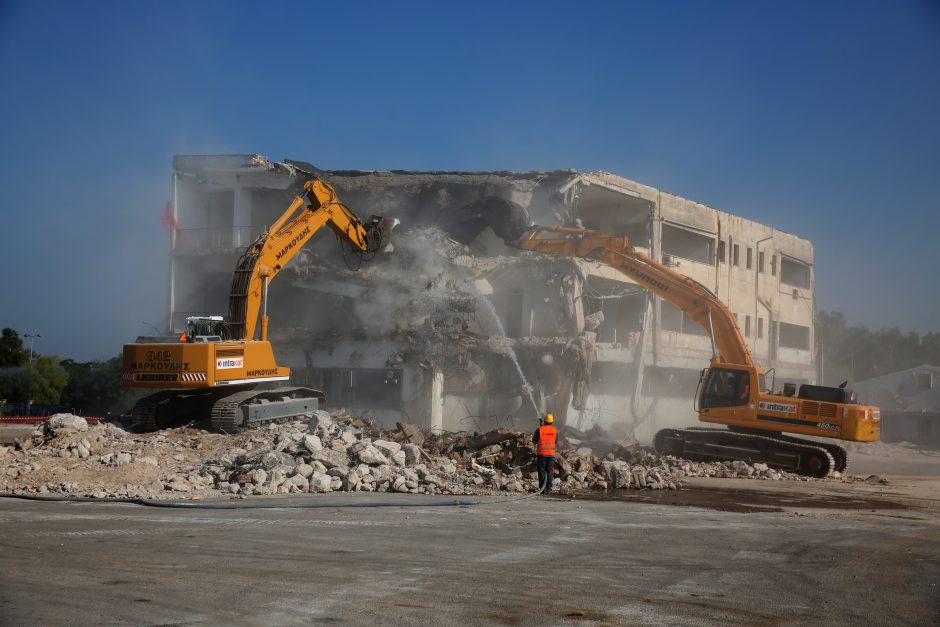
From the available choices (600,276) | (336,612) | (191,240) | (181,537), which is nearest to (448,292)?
(600,276)

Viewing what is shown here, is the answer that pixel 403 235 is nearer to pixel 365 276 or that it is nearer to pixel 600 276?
pixel 365 276

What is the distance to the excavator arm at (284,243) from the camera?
1792cm

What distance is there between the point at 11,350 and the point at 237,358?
36.5 m

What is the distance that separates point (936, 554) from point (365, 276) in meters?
22.8

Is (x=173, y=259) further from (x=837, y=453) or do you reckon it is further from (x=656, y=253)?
(x=837, y=453)

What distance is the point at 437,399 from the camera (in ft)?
97.6

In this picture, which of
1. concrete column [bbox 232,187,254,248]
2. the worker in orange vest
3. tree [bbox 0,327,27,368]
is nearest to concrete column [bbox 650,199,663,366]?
concrete column [bbox 232,187,254,248]

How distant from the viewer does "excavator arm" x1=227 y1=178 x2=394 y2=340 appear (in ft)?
58.8

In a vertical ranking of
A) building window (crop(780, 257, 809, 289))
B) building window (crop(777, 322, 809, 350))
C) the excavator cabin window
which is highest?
building window (crop(780, 257, 809, 289))

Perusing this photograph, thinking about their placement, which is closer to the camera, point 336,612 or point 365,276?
point 336,612

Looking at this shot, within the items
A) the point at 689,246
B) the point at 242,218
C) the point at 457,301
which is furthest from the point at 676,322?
the point at 242,218

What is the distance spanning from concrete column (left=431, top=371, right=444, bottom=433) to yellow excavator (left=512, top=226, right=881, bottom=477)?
887cm

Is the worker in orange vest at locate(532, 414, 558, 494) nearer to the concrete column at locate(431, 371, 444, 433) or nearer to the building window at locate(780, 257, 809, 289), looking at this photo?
the concrete column at locate(431, 371, 444, 433)

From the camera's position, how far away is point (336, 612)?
638 cm
